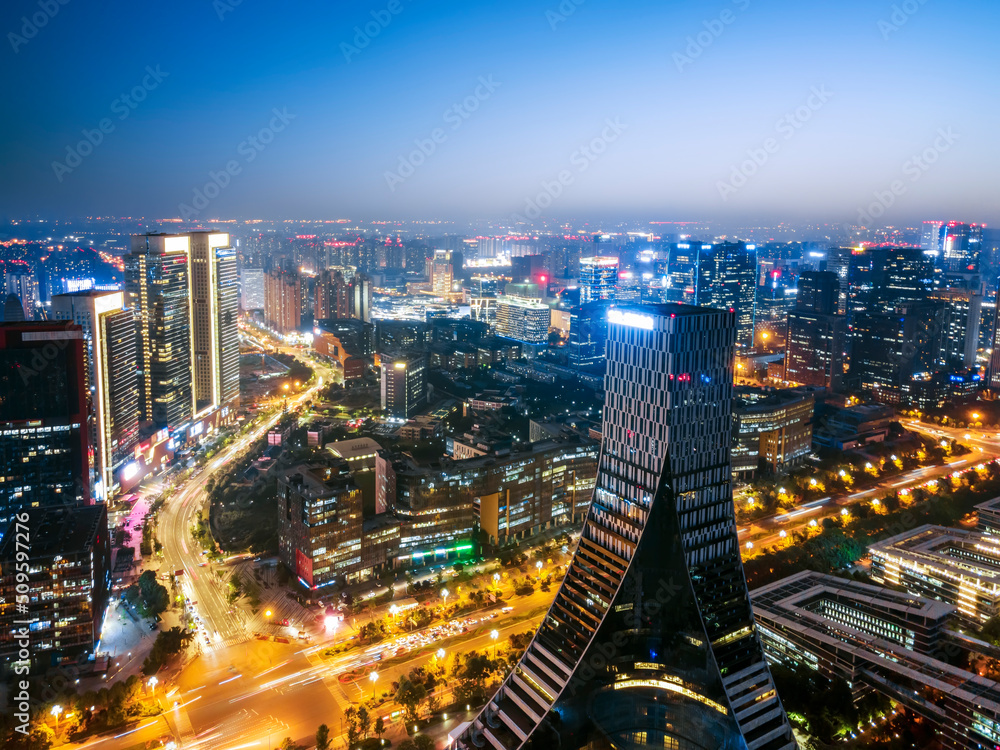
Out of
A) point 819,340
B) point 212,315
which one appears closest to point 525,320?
point 819,340

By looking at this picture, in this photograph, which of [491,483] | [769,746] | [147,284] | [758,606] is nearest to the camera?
[769,746]

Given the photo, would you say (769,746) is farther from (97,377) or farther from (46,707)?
(97,377)

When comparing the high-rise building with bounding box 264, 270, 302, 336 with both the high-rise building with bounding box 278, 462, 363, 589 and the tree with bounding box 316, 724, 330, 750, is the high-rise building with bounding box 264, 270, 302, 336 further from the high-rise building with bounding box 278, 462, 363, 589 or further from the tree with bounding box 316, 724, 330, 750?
the tree with bounding box 316, 724, 330, 750

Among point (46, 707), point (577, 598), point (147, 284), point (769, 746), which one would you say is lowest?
point (46, 707)

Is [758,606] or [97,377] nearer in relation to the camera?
[758,606]

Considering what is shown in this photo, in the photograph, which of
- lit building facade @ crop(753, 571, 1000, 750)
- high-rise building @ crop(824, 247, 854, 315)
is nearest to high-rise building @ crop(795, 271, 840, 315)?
high-rise building @ crop(824, 247, 854, 315)

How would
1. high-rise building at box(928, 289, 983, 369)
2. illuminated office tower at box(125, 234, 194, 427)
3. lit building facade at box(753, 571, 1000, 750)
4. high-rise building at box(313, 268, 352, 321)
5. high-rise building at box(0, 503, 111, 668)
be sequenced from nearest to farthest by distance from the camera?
lit building facade at box(753, 571, 1000, 750) < high-rise building at box(0, 503, 111, 668) < illuminated office tower at box(125, 234, 194, 427) < high-rise building at box(928, 289, 983, 369) < high-rise building at box(313, 268, 352, 321)

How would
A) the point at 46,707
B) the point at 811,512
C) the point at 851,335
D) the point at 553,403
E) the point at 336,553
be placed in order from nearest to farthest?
the point at 46,707, the point at 336,553, the point at 811,512, the point at 553,403, the point at 851,335

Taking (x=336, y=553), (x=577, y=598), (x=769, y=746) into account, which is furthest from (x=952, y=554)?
(x=336, y=553)
